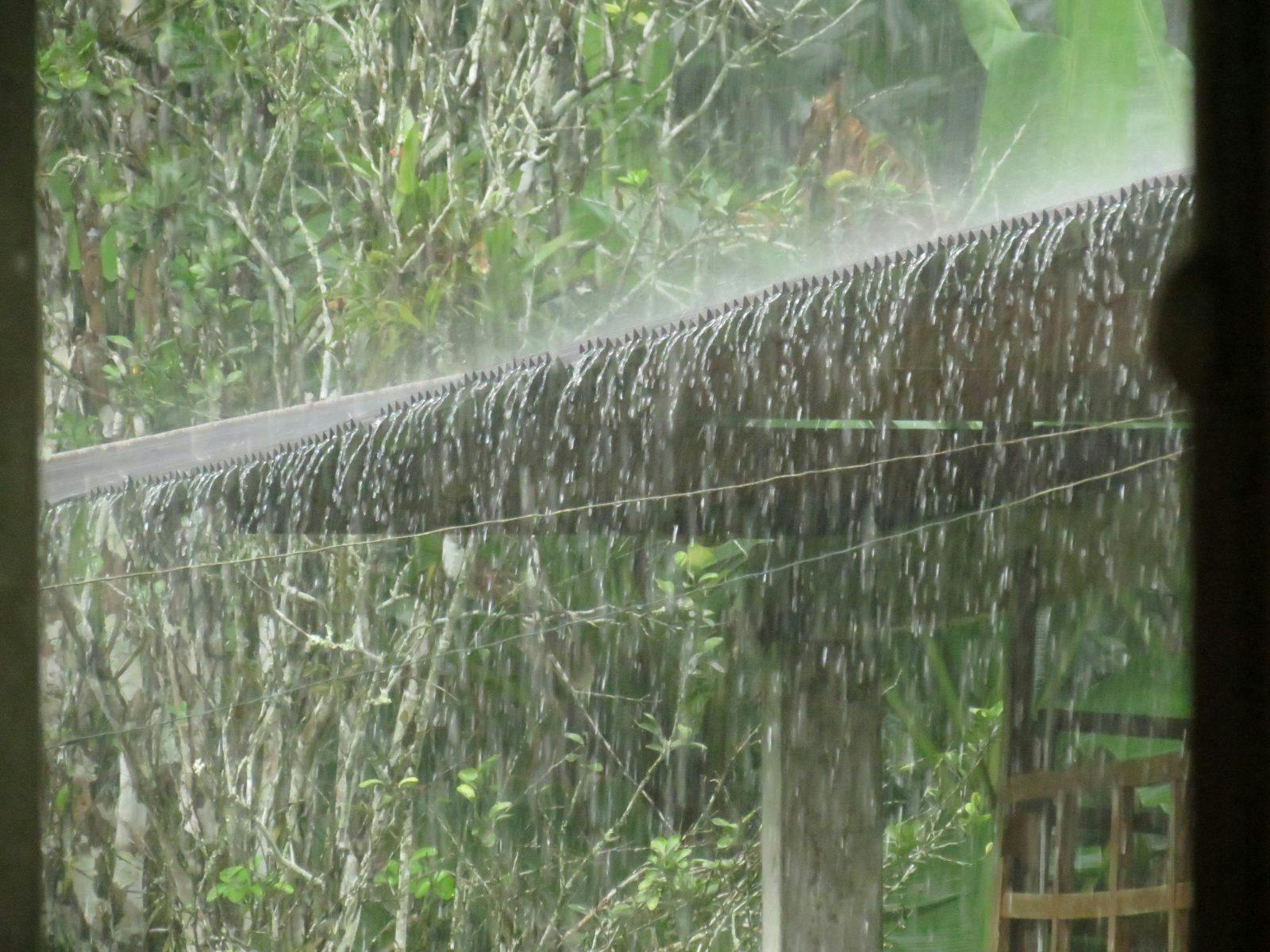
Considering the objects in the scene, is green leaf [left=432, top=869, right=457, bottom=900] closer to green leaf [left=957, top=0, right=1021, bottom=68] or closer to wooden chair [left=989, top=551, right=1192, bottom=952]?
wooden chair [left=989, top=551, right=1192, bottom=952]

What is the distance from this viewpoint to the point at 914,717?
2.43 meters

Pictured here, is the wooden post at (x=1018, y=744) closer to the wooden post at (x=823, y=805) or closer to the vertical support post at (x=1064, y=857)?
the vertical support post at (x=1064, y=857)

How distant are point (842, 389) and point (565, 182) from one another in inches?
50.3

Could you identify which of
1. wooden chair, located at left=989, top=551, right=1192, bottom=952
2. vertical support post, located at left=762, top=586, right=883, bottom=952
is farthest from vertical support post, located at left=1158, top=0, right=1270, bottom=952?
wooden chair, located at left=989, top=551, right=1192, bottom=952

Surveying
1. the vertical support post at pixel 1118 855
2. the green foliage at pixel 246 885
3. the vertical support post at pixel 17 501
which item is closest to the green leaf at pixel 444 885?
the green foliage at pixel 246 885

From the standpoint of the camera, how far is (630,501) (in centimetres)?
176

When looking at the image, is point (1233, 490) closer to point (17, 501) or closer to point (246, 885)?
point (17, 501)

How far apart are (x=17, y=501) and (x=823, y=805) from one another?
4.15ft

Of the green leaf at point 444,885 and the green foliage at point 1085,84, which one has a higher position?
the green foliage at point 1085,84

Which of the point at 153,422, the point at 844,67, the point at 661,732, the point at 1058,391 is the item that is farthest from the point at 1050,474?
the point at 153,422

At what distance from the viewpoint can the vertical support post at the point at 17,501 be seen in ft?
0.57

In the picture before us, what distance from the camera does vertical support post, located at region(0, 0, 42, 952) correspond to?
174mm

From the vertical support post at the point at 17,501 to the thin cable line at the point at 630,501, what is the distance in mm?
421

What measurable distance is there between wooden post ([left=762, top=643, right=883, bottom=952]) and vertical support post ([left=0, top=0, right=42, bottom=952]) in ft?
3.95
